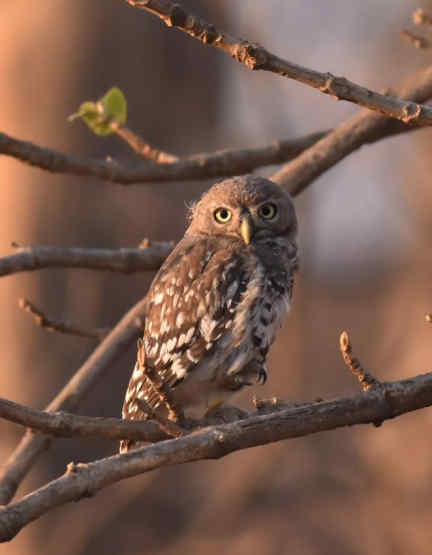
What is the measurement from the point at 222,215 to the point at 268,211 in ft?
0.78

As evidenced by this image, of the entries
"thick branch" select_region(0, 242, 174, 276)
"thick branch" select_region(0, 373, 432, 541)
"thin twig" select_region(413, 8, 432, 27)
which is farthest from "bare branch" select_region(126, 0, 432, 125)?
"thick branch" select_region(0, 242, 174, 276)

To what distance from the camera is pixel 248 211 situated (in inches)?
189

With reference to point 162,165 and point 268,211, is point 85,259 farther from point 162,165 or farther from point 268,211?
point 268,211

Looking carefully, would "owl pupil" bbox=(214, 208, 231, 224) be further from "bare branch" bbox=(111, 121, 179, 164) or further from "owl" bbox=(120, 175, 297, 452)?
"bare branch" bbox=(111, 121, 179, 164)

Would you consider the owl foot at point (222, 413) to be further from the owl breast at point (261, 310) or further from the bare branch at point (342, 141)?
the bare branch at point (342, 141)

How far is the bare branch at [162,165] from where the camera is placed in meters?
4.38

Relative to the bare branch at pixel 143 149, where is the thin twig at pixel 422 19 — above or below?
above

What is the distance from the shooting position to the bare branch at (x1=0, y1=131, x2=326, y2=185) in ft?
14.4

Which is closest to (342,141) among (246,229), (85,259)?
(246,229)

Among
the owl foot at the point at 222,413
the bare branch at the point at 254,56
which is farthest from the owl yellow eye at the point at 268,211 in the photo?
the bare branch at the point at 254,56

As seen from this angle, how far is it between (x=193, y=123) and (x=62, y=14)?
150 cm

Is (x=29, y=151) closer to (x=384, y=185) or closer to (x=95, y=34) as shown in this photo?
(x=95, y=34)

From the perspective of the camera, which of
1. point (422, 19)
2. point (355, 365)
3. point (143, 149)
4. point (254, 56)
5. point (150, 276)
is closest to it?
point (254, 56)

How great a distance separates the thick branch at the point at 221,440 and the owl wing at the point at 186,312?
1.54 metres
